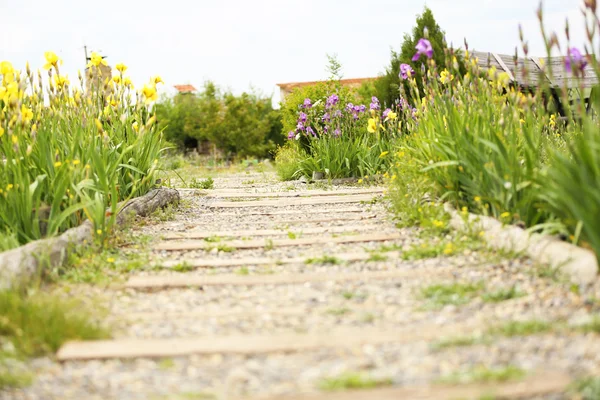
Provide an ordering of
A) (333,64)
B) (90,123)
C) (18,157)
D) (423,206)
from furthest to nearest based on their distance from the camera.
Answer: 1. (333,64)
2. (90,123)
3. (423,206)
4. (18,157)

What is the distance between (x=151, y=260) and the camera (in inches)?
148

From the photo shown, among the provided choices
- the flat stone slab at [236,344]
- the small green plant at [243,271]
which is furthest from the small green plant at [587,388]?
the small green plant at [243,271]

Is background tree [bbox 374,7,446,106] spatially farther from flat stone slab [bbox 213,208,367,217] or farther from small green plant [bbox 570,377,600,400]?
small green plant [bbox 570,377,600,400]

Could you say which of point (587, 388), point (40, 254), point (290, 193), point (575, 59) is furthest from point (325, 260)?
point (290, 193)

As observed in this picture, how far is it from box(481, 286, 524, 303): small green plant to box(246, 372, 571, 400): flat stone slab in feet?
2.69

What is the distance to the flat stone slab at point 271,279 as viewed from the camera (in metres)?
3.17

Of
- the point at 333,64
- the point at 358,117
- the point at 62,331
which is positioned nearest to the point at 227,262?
the point at 62,331

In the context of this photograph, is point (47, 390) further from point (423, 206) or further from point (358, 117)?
point (358, 117)

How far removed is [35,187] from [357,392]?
275 cm

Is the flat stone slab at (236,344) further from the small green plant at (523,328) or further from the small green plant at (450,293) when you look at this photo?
the small green plant at (450,293)

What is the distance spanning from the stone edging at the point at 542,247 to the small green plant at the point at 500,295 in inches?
11.6

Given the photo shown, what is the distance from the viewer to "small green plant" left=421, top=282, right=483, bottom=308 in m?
2.73

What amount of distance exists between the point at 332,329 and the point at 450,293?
2.27 ft

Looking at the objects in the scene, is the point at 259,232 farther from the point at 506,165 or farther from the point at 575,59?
the point at 575,59
